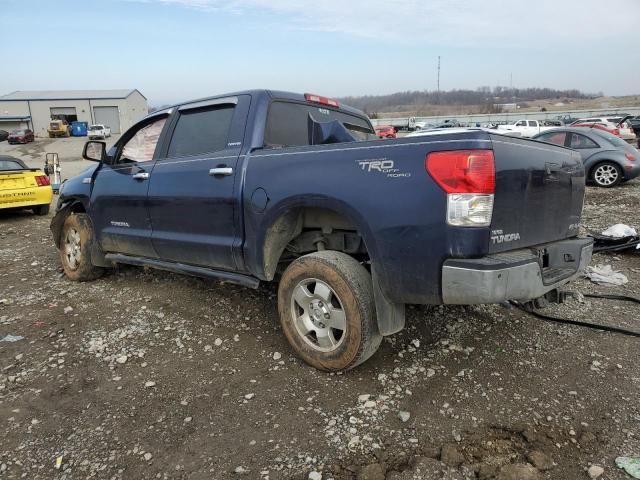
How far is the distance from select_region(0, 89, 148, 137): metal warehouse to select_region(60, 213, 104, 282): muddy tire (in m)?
63.3

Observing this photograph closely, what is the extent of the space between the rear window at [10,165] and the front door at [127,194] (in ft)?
21.1

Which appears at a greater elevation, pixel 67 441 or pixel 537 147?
pixel 537 147

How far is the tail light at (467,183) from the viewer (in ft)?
8.23

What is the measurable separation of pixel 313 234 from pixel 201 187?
1.03 metres

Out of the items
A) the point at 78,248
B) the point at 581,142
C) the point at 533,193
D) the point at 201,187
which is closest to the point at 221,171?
the point at 201,187

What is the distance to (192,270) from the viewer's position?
13.6 ft

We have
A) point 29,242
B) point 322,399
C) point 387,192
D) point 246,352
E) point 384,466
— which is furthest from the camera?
point 29,242

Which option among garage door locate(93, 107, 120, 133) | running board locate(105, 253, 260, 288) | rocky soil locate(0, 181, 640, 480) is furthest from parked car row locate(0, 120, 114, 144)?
rocky soil locate(0, 181, 640, 480)

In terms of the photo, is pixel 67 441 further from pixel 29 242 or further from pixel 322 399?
pixel 29 242

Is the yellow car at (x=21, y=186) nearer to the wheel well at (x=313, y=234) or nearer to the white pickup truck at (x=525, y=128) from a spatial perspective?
the wheel well at (x=313, y=234)

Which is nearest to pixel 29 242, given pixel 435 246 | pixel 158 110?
pixel 158 110

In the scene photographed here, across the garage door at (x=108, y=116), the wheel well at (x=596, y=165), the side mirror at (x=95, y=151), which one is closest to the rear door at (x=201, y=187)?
the side mirror at (x=95, y=151)

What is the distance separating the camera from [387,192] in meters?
2.75

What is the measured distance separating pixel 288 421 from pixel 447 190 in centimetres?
161
